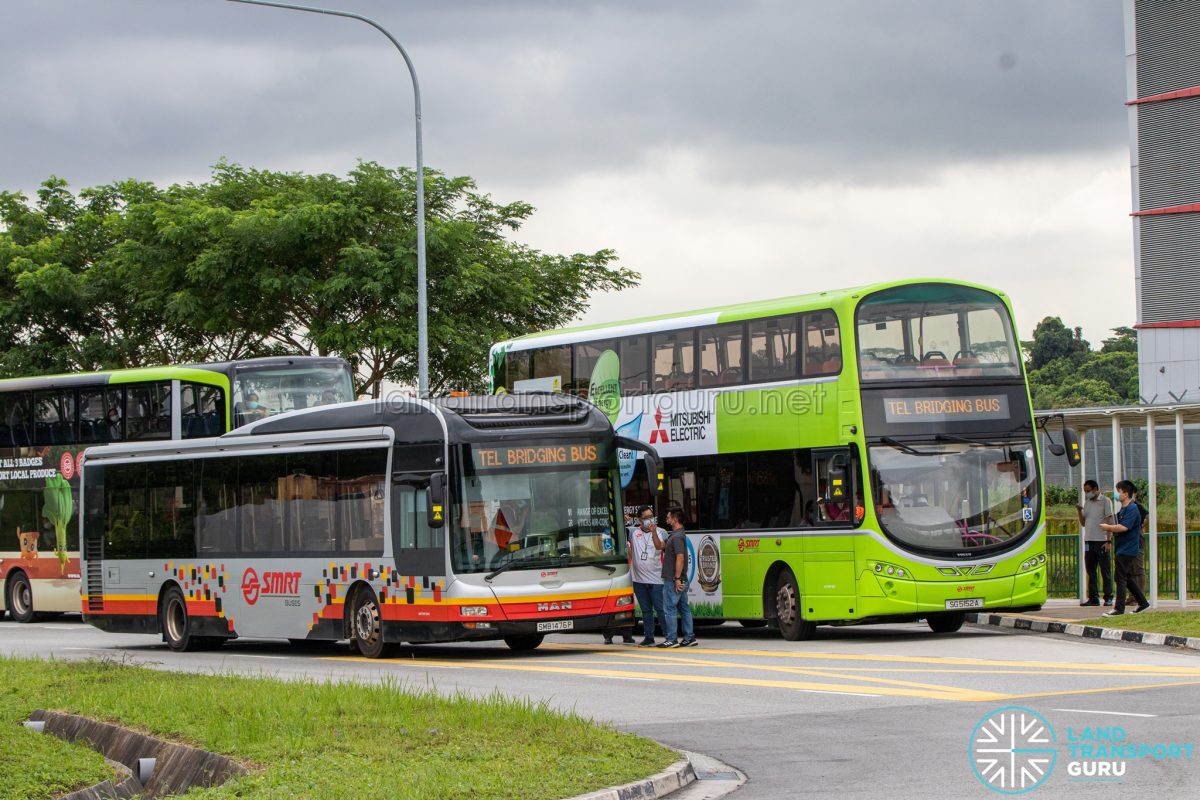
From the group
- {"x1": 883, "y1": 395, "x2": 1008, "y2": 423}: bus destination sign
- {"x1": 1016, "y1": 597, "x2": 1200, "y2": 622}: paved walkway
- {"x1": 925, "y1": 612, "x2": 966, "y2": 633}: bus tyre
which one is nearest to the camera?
{"x1": 883, "y1": 395, "x2": 1008, "y2": 423}: bus destination sign

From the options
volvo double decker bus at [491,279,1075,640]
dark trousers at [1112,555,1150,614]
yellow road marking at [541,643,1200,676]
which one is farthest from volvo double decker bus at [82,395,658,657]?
dark trousers at [1112,555,1150,614]

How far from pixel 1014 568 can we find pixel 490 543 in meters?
6.74

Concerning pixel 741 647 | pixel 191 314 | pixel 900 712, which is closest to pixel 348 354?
pixel 191 314

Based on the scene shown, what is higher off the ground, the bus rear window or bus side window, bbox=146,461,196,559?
the bus rear window

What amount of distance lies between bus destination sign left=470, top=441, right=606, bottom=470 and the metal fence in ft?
33.6

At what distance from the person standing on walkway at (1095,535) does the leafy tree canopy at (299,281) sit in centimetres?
1858

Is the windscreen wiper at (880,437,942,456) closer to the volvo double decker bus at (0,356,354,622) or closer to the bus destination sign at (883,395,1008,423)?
the bus destination sign at (883,395,1008,423)

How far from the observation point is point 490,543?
19859 millimetres

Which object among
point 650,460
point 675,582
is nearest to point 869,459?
point 650,460

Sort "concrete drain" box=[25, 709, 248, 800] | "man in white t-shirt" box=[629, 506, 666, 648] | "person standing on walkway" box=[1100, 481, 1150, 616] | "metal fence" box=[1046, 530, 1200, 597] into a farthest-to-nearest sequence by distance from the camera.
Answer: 1. "metal fence" box=[1046, 530, 1200, 597]
2. "person standing on walkway" box=[1100, 481, 1150, 616]
3. "man in white t-shirt" box=[629, 506, 666, 648]
4. "concrete drain" box=[25, 709, 248, 800]

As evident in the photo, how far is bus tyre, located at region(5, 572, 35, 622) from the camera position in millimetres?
33459

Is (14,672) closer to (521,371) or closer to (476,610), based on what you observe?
(476,610)

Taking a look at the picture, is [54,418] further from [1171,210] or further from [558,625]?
[1171,210]

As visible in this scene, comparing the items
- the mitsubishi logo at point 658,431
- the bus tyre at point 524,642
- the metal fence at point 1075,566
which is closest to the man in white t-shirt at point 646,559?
the bus tyre at point 524,642
